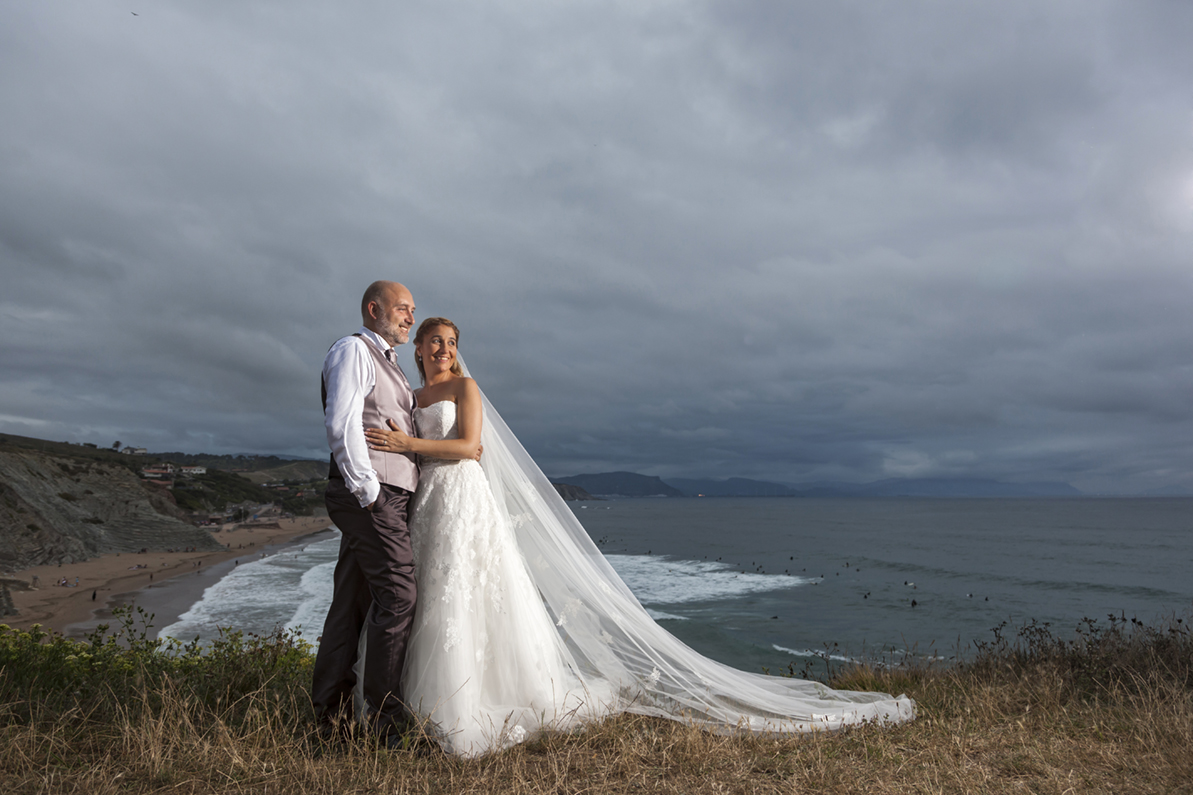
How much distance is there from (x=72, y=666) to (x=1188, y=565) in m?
56.8

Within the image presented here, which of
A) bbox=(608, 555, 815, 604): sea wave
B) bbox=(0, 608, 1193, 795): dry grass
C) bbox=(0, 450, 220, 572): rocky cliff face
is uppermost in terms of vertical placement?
bbox=(0, 608, 1193, 795): dry grass

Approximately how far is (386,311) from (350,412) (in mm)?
794

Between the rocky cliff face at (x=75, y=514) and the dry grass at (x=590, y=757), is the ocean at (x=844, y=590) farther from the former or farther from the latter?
the rocky cliff face at (x=75, y=514)

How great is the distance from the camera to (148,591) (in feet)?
86.3

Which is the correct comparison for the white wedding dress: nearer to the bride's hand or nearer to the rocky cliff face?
the bride's hand

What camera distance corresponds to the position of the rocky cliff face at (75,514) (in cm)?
3136

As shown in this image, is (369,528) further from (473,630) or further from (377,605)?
(473,630)

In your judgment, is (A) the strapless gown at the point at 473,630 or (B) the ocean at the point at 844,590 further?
(B) the ocean at the point at 844,590

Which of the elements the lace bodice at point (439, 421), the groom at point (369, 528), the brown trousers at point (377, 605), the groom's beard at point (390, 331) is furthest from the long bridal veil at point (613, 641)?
the brown trousers at point (377, 605)

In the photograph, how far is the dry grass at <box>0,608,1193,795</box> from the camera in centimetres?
328

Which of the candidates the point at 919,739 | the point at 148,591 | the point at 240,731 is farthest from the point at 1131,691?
the point at 148,591

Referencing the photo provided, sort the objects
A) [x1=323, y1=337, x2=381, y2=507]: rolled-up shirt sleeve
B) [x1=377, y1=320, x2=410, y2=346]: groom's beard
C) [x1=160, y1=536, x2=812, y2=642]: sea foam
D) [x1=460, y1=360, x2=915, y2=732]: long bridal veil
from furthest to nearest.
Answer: [x1=160, y1=536, x2=812, y2=642]: sea foam, [x1=460, y1=360, x2=915, y2=732]: long bridal veil, [x1=377, y1=320, x2=410, y2=346]: groom's beard, [x1=323, y1=337, x2=381, y2=507]: rolled-up shirt sleeve

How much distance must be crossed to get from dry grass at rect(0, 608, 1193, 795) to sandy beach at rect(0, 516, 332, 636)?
1382 centimetres

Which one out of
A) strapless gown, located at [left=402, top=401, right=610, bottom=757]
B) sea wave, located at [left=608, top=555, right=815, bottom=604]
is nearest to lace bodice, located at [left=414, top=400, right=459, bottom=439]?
strapless gown, located at [left=402, top=401, right=610, bottom=757]
